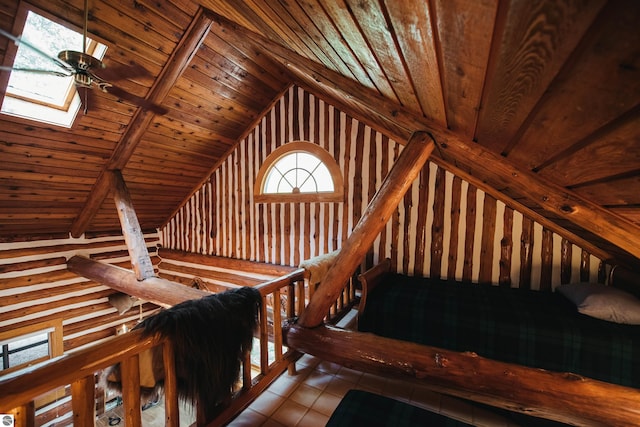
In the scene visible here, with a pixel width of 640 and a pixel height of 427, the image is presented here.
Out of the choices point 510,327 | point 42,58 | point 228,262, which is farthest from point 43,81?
point 510,327

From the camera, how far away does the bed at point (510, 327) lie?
1486 mm

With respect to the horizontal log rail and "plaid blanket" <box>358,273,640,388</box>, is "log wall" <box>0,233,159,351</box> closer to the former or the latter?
the horizontal log rail

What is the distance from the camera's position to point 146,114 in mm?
3057

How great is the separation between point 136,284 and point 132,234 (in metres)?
0.67

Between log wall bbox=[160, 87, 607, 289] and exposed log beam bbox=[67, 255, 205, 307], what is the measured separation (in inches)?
63.5

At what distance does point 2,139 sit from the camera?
2.55 m

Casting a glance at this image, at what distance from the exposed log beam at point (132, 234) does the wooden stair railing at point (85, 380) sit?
2205mm

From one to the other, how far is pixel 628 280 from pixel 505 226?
940mm

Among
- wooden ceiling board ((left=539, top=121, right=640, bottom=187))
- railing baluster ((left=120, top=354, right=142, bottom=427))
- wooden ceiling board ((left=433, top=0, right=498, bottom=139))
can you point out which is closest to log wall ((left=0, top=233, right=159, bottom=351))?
railing baluster ((left=120, top=354, right=142, bottom=427))

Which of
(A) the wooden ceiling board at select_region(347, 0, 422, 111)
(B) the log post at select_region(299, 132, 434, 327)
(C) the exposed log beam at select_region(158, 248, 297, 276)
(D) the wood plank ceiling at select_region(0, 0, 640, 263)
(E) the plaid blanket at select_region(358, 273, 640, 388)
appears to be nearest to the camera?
(D) the wood plank ceiling at select_region(0, 0, 640, 263)

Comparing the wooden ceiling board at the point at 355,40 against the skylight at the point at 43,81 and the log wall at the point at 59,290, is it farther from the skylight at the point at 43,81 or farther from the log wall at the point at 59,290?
the log wall at the point at 59,290

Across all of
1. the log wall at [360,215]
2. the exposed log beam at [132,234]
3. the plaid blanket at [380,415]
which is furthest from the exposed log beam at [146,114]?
the plaid blanket at [380,415]

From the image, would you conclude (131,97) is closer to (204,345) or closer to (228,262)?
(204,345)

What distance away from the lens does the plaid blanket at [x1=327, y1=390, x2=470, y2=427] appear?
1.15 meters
